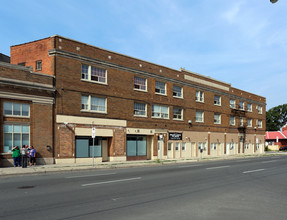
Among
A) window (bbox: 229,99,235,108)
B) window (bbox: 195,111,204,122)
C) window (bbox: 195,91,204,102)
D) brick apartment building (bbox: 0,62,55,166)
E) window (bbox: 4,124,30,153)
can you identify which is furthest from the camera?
window (bbox: 229,99,235,108)

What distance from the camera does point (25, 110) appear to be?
21.5 meters

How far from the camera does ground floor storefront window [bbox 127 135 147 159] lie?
2939 cm

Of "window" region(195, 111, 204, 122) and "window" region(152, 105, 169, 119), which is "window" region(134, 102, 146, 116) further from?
"window" region(195, 111, 204, 122)

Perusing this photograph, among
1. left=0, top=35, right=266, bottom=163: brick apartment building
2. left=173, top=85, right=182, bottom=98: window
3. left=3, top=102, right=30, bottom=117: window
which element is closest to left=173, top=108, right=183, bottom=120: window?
left=0, top=35, right=266, bottom=163: brick apartment building

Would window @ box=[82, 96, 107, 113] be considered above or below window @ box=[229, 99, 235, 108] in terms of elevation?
below

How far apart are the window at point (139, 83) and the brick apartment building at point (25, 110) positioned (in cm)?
986

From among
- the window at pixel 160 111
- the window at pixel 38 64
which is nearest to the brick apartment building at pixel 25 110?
the window at pixel 38 64

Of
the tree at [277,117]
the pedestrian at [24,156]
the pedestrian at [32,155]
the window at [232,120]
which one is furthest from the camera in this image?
the tree at [277,117]

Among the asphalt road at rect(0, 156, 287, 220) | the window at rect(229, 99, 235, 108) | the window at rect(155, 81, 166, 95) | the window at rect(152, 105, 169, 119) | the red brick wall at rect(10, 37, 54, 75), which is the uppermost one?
the red brick wall at rect(10, 37, 54, 75)

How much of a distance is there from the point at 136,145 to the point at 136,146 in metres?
0.10

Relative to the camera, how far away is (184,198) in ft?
31.8

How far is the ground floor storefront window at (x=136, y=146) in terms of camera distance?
29391 millimetres

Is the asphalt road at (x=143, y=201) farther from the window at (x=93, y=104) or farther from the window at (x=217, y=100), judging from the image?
the window at (x=217, y=100)

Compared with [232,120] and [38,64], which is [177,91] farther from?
[38,64]
